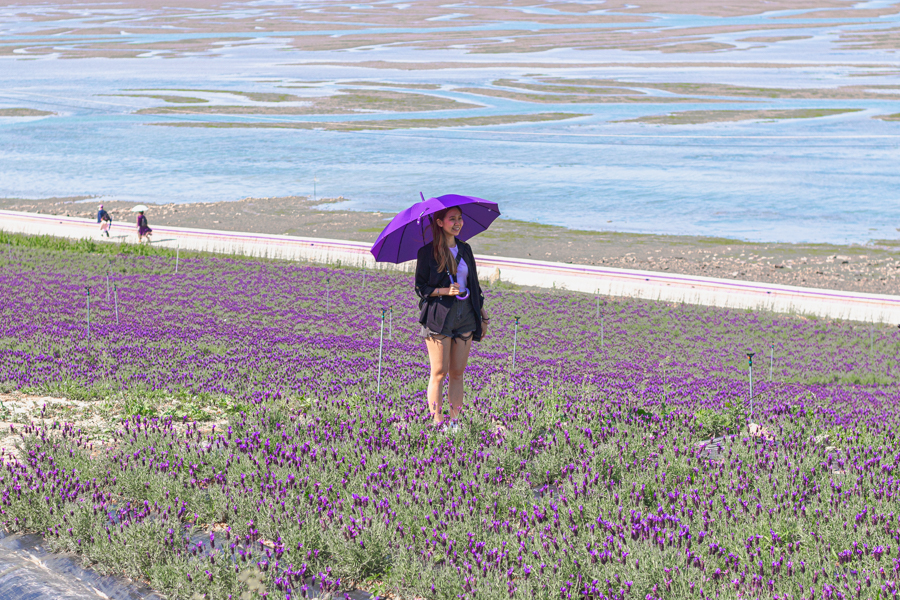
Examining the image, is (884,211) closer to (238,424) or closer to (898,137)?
(898,137)

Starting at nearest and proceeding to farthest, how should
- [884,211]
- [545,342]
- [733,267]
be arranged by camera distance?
[545,342] < [733,267] < [884,211]

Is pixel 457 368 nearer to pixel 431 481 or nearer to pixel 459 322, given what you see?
pixel 459 322

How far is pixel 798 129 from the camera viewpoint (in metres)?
73.2

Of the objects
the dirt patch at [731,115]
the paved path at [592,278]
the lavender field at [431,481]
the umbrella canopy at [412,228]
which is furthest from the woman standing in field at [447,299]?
the dirt patch at [731,115]

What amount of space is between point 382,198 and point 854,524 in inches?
1734

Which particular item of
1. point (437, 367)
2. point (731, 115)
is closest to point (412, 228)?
point (437, 367)

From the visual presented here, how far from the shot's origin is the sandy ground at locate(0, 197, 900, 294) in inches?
1199

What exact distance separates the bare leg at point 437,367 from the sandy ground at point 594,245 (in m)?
24.2

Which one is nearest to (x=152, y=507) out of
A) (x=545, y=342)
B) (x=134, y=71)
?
(x=545, y=342)

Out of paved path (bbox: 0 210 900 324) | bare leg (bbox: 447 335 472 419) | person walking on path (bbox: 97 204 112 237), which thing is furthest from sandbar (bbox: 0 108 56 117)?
bare leg (bbox: 447 335 472 419)

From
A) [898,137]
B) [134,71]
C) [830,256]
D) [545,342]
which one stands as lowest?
[545,342]

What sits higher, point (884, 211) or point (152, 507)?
point (884, 211)

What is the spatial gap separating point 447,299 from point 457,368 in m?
0.64

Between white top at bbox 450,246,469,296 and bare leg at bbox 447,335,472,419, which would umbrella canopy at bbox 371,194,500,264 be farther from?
bare leg at bbox 447,335,472,419
